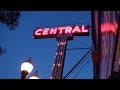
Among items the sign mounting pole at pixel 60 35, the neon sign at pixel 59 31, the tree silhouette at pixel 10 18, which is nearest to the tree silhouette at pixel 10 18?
the tree silhouette at pixel 10 18

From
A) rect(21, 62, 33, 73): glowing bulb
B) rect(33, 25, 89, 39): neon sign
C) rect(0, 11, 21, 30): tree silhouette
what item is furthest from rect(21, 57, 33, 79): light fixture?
rect(33, 25, 89, 39): neon sign

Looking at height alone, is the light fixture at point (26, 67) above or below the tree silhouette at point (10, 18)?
below

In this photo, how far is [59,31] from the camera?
41781mm

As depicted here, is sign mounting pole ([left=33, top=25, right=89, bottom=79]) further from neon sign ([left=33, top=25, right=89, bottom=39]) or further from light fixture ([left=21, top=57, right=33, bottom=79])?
light fixture ([left=21, top=57, right=33, bottom=79])

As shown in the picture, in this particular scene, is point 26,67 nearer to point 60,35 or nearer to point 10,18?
point 10,18

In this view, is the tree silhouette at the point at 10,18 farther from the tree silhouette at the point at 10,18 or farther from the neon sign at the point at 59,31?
the neon sign at the point at 59,31

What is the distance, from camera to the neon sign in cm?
3978

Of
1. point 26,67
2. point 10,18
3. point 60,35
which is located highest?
point 10,18

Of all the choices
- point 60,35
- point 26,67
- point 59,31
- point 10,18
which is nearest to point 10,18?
point 10,18

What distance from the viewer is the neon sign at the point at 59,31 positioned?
39781mm

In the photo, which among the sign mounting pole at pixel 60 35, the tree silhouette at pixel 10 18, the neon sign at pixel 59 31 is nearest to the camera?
the tree silhouette at pixel 10 18
